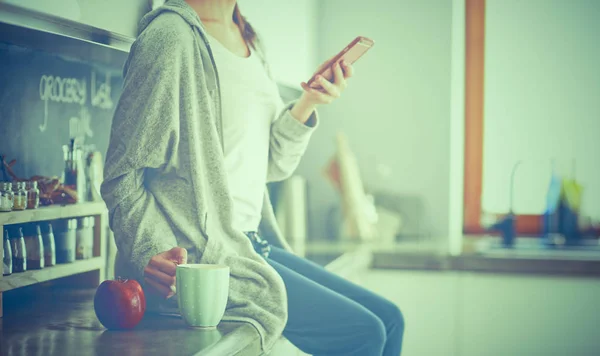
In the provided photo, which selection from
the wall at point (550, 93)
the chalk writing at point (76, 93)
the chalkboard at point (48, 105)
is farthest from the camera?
the wall at point (550, 93)

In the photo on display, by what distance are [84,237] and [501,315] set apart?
4.33 ft

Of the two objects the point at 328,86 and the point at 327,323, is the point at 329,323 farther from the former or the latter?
the point at 328,86

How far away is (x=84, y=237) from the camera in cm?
136

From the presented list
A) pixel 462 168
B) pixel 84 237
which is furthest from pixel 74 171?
pixel 462 168

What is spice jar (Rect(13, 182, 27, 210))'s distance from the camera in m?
1.11

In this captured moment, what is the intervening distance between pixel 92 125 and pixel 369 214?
1.22 m

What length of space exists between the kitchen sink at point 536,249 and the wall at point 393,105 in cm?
28

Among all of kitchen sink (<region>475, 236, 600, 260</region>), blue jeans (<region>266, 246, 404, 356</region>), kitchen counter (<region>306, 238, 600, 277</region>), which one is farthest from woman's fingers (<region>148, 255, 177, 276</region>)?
kitchen sink (<region>475, 236, 600, 260</region>)

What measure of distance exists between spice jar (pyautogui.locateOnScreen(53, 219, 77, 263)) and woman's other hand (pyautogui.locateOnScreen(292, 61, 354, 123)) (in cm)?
47

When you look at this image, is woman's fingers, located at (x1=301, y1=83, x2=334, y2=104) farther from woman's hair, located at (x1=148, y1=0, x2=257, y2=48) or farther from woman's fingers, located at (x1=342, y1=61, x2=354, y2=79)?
woman's hair, located at (x1=148, y1=0, x2=257, y2=48)

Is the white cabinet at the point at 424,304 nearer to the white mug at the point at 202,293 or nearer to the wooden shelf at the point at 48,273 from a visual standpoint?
the wooden shelf at the point at 48,273

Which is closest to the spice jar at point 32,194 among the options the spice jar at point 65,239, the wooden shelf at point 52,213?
the wooden shelf at point 52,213

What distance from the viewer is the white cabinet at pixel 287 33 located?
1780 millimetres

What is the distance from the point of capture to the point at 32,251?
1.19 metres
